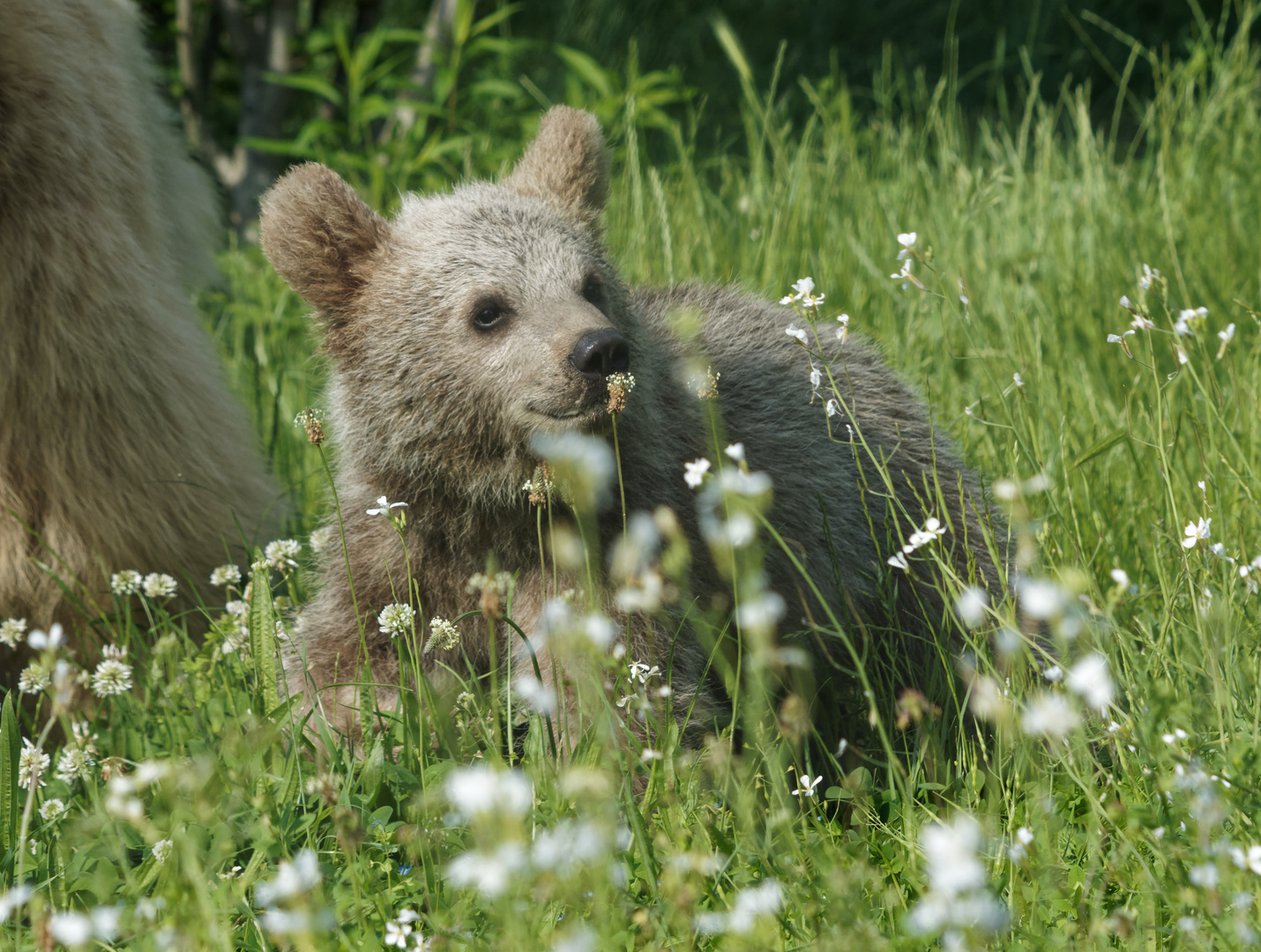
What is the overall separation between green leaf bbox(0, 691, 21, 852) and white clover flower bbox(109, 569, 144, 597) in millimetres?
696

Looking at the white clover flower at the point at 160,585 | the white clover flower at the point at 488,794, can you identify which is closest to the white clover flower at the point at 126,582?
the white clover flower at the point at 160,585

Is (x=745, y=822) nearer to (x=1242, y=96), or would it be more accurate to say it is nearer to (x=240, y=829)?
(x=240, y=829)

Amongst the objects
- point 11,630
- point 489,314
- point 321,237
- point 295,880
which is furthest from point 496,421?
point 295,880

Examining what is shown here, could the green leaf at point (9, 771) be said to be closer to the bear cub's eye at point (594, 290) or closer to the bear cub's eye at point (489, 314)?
the bear cub's eye at point (489, 314)

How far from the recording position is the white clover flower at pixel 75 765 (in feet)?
7.72

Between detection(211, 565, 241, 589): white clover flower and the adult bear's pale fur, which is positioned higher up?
the adult bear's pale fur

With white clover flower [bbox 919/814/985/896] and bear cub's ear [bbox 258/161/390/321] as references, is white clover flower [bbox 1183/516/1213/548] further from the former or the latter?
bear cub's ear [bbox 258/161/390/321]

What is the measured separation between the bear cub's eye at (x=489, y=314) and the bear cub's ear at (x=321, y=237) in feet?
0.97

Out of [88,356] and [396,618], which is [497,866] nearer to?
[396,618]

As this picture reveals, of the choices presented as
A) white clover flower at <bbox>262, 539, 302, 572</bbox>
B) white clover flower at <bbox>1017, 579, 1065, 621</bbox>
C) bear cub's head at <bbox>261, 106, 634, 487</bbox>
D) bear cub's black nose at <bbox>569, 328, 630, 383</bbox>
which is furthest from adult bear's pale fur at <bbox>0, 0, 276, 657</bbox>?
white clover flower at <bbox>1017, 579, 1065, 621</bbox>

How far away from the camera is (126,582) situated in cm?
310

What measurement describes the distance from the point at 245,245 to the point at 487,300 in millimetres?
5280

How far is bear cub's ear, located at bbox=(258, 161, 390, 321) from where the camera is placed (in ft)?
9.17

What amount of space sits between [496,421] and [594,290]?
1.39 ft
